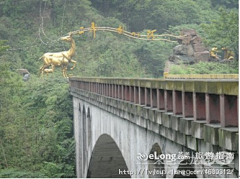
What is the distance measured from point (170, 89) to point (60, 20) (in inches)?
2483

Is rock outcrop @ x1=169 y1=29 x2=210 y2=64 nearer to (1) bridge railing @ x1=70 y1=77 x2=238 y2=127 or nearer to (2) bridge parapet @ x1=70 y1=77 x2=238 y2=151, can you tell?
(1) bridge railing @ x1=70 y1=77 x2=238 y2=127

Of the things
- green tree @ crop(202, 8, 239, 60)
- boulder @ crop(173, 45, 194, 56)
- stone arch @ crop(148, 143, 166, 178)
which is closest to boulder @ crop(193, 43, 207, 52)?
boulder @ crop(173, 45, 194, 56)

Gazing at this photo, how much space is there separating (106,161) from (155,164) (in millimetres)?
17232

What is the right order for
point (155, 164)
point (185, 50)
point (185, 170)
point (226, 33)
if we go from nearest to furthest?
point (185, 170), point (155, 164), point (226, 33), point (185, 50)

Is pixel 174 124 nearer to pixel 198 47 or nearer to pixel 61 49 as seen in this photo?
pixel 198 47

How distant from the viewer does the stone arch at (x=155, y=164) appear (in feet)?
44.1

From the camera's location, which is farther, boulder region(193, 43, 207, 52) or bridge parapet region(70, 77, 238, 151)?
boulder region(193, 43, 207, 52)

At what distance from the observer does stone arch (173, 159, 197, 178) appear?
11078 millimetres

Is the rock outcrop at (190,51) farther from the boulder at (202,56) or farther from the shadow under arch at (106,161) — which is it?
the shadow under arch at (106,161)

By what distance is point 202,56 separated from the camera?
5488 centimetres

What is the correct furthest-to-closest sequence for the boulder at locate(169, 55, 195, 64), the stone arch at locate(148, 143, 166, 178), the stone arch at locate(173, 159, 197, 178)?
1. the boulder at locate(169, 55, 195, 64)
2. the stone arch at locate(148, 143, 166, 178)
3. the stone arch at locate(173, 159, 197, 178)

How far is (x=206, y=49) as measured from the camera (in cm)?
5653

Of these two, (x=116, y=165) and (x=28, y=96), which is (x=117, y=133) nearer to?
(x=116, y=165)

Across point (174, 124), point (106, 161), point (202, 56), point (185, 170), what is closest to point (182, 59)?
point (202, 56)
